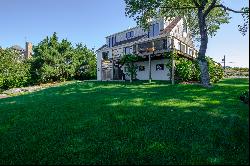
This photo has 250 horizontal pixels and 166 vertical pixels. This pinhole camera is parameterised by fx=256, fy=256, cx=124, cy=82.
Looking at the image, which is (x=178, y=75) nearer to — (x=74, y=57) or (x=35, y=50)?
(x=74, y=57)

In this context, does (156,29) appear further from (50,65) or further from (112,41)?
(50,65)

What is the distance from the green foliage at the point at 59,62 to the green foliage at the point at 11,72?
2.00m

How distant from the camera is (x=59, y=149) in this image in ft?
24.7

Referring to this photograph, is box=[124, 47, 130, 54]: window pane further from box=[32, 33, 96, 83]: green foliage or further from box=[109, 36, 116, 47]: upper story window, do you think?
box=[32, 33, 96, 83]: green foliage

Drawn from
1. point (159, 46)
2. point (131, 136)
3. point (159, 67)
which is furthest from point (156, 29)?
point (131, 136)

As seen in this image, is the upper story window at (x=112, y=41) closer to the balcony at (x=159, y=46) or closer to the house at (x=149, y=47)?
the house at (x=149, y=47)

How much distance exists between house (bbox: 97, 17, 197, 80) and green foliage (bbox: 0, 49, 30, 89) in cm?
1276

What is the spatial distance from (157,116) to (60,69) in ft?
126

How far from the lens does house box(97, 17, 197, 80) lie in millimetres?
34594

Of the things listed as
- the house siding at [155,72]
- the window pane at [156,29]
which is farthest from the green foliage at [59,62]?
the window pane at [156,29]

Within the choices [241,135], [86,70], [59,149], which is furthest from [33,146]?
[86,70]

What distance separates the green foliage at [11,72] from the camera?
40000 millimetres

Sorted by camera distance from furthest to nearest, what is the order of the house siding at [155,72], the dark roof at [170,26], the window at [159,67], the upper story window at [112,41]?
the upper story window at [112,41]
the dark roof at [170,26]
the window at [159,67]
the house siding at [155,72]

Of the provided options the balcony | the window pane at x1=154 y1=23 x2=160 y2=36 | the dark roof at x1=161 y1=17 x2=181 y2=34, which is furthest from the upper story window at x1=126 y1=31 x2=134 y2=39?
the dark roof at x1=161 y1=17 x2=181 y2=34
